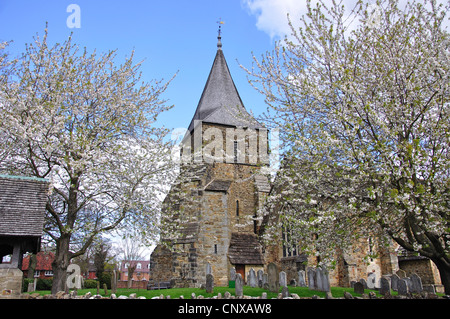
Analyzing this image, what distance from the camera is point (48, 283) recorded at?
3186 centimetres

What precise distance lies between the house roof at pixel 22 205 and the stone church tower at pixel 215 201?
4.74 m

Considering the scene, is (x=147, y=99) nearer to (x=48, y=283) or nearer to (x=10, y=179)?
(x=10, y=179)

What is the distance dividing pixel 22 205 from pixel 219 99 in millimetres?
17492

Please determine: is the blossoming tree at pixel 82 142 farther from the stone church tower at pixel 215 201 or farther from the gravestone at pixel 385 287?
the gravestone at pixel 385 287

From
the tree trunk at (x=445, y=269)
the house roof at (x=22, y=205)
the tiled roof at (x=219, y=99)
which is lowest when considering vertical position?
the tree trunk at (x=445, y=269)

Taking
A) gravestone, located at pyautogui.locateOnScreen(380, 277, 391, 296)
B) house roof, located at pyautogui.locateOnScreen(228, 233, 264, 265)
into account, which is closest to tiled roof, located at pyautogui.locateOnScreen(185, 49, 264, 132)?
house roof, located at pyautogui.locateOnScreen(228, 233, 264, 265)

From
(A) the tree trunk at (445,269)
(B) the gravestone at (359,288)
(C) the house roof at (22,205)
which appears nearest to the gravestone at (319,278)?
(B) the gravestone at (359,288)

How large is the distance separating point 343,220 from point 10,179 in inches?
459

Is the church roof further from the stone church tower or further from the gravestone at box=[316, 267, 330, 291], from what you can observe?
the gravestone at box=[316, 267, 330, 291]

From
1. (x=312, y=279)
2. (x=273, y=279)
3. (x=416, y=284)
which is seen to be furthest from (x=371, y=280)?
(x=273, y=279)

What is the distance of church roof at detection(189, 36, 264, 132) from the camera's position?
25.8 meters

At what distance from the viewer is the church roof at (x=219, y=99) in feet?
84.6

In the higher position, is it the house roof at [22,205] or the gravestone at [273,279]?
the house roof at [22,205]

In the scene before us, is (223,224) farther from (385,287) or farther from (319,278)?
(385,287)
